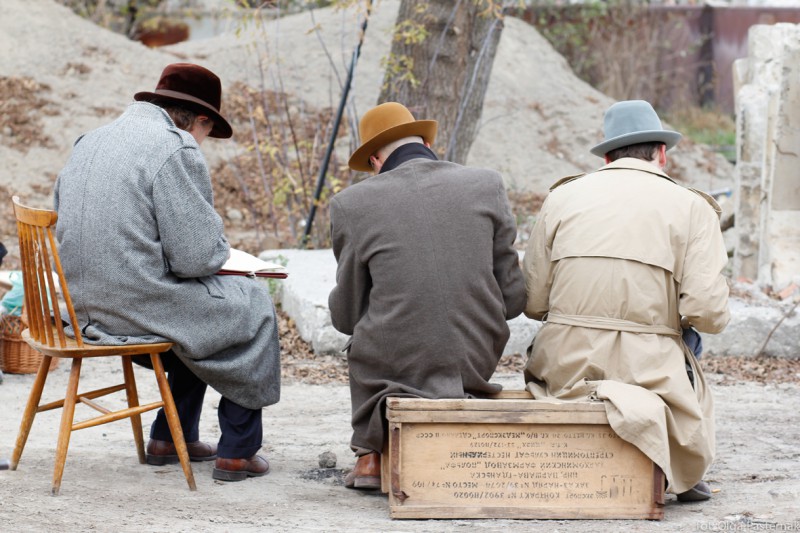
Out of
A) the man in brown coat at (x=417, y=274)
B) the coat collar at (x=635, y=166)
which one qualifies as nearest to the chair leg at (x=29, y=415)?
the man in brown coat at (x=417, y=274)

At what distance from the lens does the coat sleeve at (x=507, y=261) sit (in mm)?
3758

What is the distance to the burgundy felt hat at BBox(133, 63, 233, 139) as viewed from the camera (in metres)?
3.93

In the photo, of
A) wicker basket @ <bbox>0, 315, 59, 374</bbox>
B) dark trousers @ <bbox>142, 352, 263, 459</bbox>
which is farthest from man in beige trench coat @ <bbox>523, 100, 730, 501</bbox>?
wicker basket @ <bbox>0, 315, 59, 374</bbox>

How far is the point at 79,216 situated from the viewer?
12.2 feet

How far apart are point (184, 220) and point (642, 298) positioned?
5.36 ft

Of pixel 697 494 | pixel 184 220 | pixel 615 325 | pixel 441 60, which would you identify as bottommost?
pixel 697 494

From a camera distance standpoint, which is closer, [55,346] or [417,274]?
[417,274]

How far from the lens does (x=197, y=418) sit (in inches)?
168

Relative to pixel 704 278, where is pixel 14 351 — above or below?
below

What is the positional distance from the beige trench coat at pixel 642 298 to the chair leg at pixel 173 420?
4.42 feet

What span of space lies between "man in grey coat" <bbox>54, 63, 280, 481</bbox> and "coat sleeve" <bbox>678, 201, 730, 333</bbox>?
5.17 feet

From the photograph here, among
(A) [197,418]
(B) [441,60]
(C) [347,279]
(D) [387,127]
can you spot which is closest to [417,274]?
(C) [347,279]

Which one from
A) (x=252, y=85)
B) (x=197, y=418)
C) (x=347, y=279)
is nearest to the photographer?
(x=347, y=279)

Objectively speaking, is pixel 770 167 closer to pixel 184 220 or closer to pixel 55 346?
pixel 184 220
